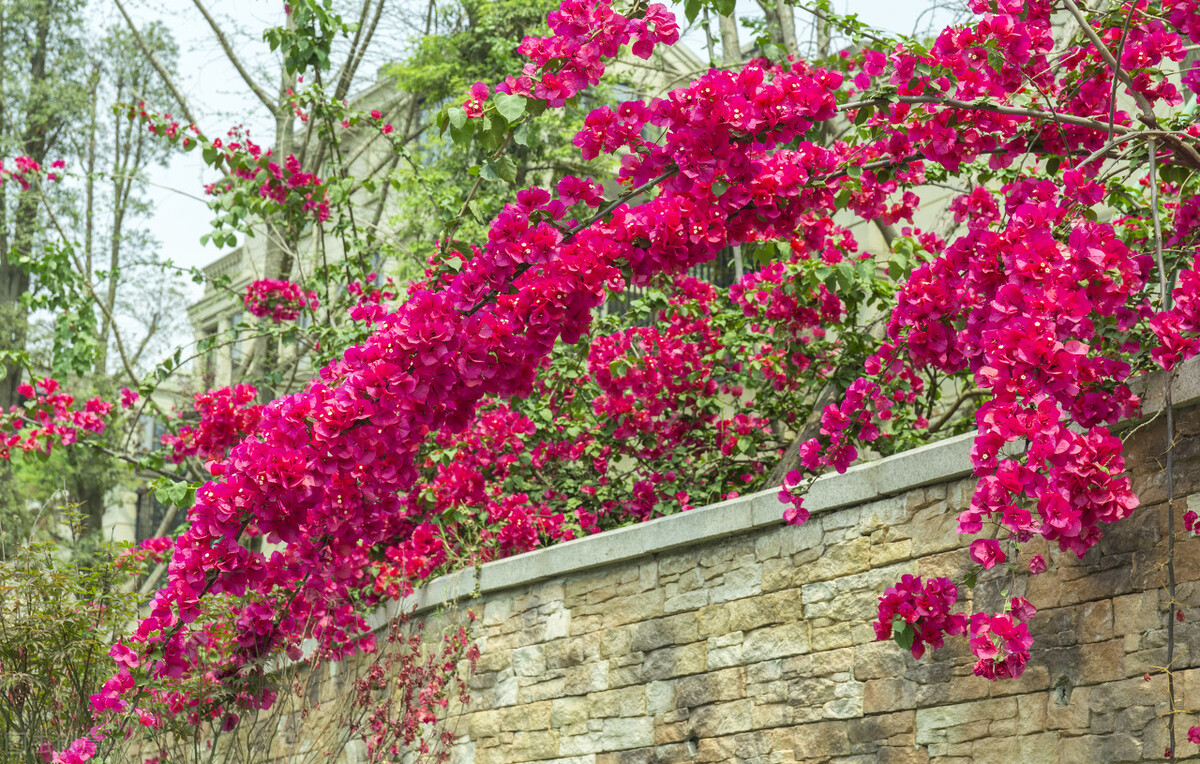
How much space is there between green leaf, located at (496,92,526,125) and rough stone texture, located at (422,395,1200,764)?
215 centimetres

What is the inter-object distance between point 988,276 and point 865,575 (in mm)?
1490

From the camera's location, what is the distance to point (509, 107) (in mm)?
3387

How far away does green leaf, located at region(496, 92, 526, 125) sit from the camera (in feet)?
11.1

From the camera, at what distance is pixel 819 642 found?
464 centimetres

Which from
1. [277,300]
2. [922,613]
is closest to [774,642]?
[922,613]

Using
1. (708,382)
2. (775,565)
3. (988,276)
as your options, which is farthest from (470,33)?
(988,276)

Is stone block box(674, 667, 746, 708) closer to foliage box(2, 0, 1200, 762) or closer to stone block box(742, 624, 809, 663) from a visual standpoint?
stone block box(742, 624, 809, 663)

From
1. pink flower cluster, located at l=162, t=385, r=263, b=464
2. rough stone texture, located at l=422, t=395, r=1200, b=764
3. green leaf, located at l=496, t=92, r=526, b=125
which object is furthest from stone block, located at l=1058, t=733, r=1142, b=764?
pink flower cluster, located at l=162, t=385, r=263, b=464

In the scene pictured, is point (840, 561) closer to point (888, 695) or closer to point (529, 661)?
point (888, 695)

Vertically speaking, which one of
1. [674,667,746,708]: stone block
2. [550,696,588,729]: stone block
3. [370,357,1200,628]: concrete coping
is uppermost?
[370,357,1200,628]: concrete coping

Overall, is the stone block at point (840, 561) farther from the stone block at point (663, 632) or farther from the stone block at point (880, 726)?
the stone block at point (663, 632)

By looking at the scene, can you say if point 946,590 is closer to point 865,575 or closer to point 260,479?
point 865,575

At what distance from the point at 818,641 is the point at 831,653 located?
0.29 feet

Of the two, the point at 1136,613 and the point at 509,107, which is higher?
the point at 509,107
